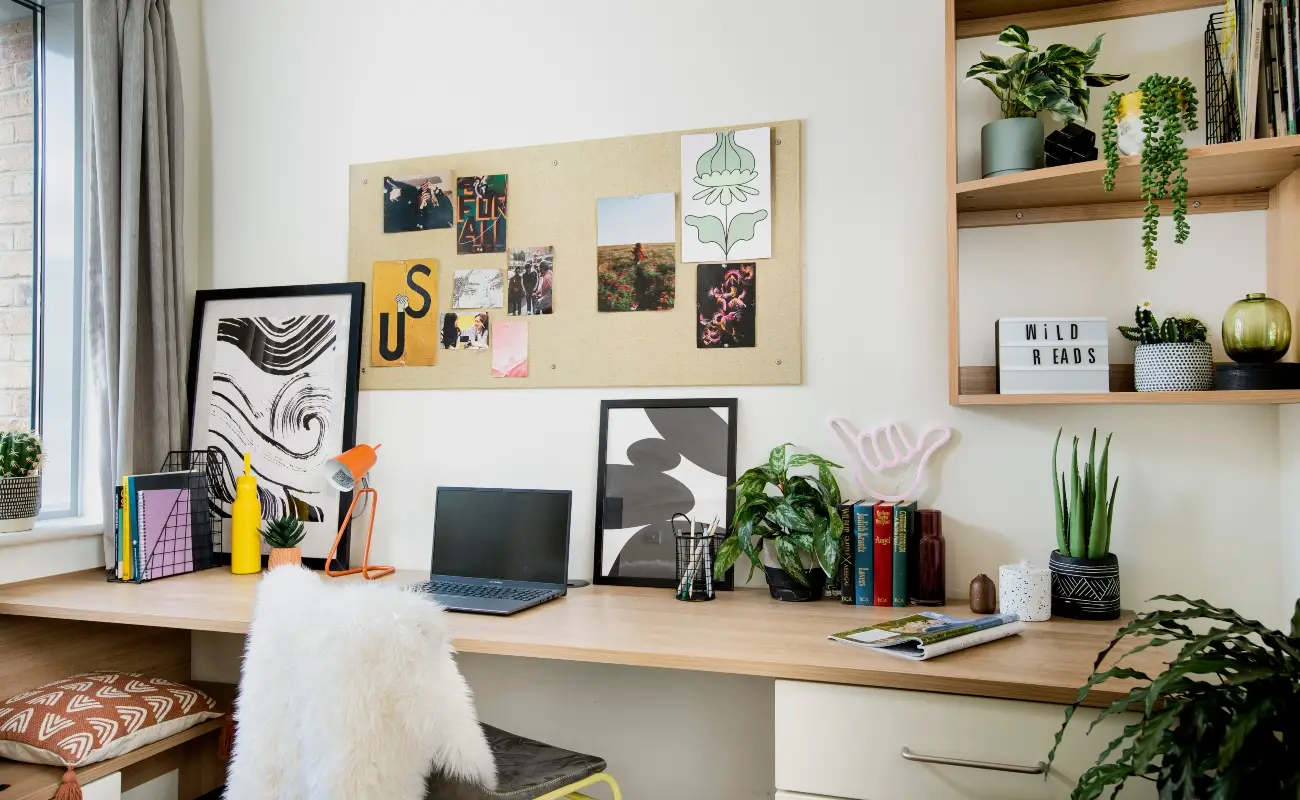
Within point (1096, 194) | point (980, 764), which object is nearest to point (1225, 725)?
point (980, 764)

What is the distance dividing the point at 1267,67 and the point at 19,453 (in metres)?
2.66

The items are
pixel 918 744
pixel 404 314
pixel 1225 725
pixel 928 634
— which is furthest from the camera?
pixel 404 314

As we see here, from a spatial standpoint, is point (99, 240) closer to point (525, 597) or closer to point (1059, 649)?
point (525, 597)

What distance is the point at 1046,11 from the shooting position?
1.86m

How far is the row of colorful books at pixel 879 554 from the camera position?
180cm

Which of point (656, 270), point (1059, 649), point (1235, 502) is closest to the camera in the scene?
point (1059, 649)

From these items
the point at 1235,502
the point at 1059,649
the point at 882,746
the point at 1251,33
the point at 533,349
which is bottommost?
the point at 882,746

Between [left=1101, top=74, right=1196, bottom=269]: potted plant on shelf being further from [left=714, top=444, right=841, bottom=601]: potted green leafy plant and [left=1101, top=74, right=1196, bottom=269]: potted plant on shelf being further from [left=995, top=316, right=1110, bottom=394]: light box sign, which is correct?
[left=714, top=444, right=841, bottom=601]: potted green leafy plant

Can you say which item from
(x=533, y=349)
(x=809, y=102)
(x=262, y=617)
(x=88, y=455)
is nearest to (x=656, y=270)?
(x=533, y=349)

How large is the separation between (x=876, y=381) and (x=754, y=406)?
0.94 ft

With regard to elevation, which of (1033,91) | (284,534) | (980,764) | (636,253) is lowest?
(980,764)

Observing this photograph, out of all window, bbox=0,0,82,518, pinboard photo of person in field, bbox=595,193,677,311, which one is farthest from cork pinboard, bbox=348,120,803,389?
window, bbox=0,0,82,518

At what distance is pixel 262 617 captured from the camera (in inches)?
54.6

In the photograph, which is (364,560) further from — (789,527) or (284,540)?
(789,527)
